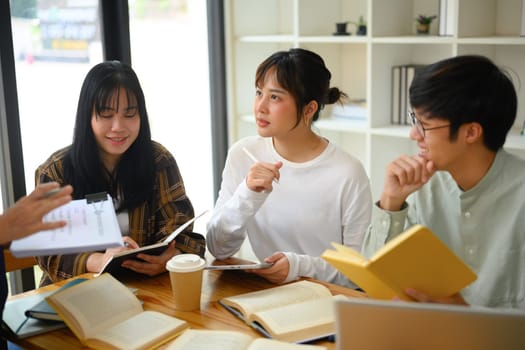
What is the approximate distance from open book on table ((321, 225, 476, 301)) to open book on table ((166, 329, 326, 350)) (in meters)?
0.21

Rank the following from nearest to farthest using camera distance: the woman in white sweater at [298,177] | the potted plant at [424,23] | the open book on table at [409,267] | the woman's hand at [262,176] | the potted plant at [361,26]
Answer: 1. the open book on table at [409,267]
2. the woman's hand at [262,176]
3. the woman in white sweater at [298,177]
4. the potted plant at [424,23]
5. the potted plant at [361,26]

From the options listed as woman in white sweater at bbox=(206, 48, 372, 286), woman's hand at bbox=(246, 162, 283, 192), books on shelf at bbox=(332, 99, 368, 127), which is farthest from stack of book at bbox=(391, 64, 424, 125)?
woman's hand at bbox=(246, 162, 283, 192)

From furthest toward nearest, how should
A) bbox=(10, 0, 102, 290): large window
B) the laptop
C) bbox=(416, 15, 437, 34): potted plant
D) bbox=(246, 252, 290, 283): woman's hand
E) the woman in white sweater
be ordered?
bbox=(416, 15, 437, 34): potted plant, bbox=(10, 0, 102, 290): large window, the woman in white sweater, bbox=(246, 252, 290, 283): woman's hand, the laptop

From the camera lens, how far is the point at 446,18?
286cm

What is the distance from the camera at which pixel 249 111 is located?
365 centimetres

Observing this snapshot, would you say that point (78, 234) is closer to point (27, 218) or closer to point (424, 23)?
point (27, 218)

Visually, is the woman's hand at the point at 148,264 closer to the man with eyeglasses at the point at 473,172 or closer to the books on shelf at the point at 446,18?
the man with eyeglasses at the point at 473,172

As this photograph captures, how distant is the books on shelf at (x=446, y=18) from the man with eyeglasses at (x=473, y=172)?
4.24 feet

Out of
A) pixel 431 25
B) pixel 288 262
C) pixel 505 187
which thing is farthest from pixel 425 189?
pixel 431 25

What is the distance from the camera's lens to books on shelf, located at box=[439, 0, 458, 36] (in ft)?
9.19

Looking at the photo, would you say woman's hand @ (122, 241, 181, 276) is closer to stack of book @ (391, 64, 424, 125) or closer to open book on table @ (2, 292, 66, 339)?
open book on table @ (2, 292, 66, 339)

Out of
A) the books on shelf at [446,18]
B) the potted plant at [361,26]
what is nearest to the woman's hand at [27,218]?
the books on shelf at [446,18]

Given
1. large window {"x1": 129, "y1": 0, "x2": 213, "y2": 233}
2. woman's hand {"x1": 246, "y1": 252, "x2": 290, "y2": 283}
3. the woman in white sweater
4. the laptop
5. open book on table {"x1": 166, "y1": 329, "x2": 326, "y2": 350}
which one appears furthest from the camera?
large window {"x1": 129, "y1": 0, "x2": 213, "y2": 233}

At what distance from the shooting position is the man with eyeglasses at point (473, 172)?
5.20 ft
